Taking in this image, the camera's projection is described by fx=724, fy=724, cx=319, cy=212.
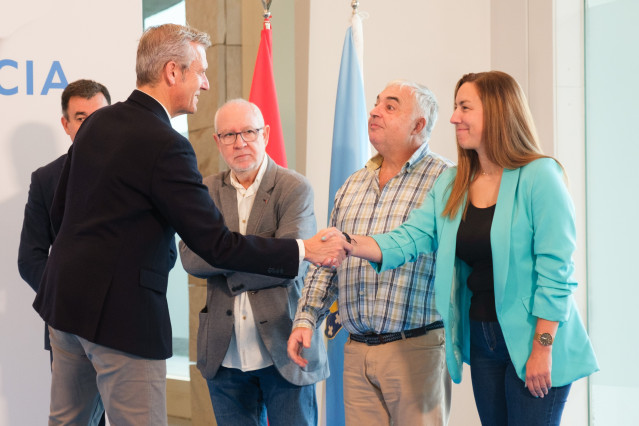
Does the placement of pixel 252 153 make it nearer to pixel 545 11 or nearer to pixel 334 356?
pixel 334 356

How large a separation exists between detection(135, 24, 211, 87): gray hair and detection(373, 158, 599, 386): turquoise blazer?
104 cm

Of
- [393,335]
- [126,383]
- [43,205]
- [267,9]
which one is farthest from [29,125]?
[393,335]

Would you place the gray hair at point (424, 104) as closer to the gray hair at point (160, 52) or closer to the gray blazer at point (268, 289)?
the gray blazer at point (268, 289)

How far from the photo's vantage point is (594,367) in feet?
7.04

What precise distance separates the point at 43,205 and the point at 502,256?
1.96 meters

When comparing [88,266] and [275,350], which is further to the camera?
[275,350]

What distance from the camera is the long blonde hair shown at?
2.26m

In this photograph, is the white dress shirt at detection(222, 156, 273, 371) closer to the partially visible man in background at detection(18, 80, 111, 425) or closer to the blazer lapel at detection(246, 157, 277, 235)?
the blazer lapel at detection(246, 157, 277, 235)

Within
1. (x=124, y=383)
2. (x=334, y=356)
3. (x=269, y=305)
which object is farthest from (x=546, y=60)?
(x=124, y=383)

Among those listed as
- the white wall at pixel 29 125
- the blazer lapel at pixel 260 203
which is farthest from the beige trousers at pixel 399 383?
the white wall at pixel 29 125

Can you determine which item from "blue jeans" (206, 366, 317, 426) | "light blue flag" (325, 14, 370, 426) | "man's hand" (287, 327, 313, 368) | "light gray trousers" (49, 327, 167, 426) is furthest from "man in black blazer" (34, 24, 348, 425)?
"light blue flag" (325, 14, 370, 426)

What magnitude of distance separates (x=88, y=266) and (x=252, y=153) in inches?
38.3

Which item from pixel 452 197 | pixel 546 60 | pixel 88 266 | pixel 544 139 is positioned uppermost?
pixel 546 60

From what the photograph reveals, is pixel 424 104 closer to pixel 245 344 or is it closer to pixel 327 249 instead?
pixel 327 249
